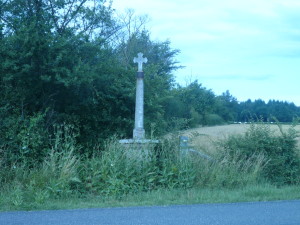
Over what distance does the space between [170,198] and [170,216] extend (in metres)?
1.40

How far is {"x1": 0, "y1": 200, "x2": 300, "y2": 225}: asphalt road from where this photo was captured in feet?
20.6

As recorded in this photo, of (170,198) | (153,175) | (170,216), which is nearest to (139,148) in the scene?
(153,175)

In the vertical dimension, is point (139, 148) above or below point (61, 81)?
below

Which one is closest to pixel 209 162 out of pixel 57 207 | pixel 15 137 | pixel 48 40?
pixel 57 207

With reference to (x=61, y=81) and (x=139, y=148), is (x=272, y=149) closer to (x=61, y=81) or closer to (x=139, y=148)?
(x=139, y=148)

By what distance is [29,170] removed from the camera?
31.7 ft

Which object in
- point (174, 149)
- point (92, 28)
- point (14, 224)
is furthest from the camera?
point (92, 28)

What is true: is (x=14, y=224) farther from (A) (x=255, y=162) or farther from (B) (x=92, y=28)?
(B) (x=92, y=28)

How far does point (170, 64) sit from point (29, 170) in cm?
2966

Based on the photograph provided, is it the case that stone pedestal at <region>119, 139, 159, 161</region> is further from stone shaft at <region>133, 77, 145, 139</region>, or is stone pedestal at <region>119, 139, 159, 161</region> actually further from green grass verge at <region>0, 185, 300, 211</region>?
green grass verge at <region>0, 185, 300, 211</region>

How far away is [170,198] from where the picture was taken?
Result: 26.5ft

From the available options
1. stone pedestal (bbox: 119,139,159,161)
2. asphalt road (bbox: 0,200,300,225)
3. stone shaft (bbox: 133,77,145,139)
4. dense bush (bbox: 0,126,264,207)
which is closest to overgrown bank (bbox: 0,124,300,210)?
dense bush (bbox: 0,126,264,207)

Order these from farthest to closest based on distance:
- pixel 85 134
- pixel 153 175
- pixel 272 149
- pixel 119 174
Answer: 1. pixel 85 134
2. pixel 272 149
3. pixel 153 175
4. pixel 119 174

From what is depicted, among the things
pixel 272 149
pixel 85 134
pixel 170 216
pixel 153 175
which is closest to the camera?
pixel 170 216
